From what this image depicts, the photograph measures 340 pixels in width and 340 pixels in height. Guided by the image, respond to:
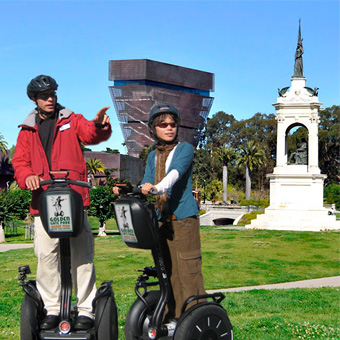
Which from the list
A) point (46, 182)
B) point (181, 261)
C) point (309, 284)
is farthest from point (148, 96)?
point (46, 182)

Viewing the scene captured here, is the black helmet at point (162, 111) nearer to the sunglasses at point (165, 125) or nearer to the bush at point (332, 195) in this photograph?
the sunglasses at point (165, 125)

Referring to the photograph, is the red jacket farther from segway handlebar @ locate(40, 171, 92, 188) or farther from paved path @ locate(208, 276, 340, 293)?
paved path @ locate(208, 276, 340, 293)

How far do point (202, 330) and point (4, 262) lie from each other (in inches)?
550

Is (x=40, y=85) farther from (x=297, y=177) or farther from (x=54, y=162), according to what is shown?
(x=297, y=177)

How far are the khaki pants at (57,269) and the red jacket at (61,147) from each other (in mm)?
281

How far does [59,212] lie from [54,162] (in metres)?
0.65

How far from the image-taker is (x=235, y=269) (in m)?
14.6

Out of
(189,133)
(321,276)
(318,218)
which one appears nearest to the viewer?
(321,276)

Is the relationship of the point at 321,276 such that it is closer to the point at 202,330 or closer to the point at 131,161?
the point at 202,330

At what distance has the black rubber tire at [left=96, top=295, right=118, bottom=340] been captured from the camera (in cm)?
447

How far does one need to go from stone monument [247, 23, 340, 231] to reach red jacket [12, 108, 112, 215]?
2317 cm

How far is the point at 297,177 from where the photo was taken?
91.0 feet

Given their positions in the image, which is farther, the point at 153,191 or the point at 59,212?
the point at 153,191

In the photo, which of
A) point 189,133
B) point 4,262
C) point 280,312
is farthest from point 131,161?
point 280,312
